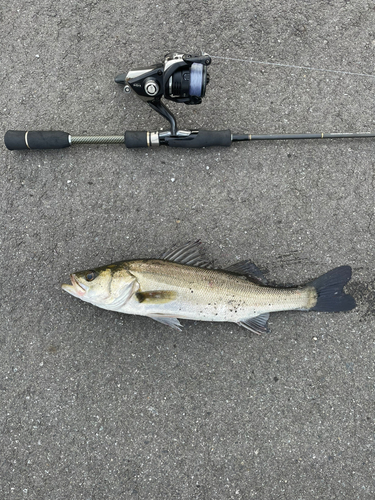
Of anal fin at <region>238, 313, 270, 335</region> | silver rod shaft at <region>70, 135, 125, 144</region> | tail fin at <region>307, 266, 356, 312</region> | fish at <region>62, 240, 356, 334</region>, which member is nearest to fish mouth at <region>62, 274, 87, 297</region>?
fish at <region>62, 240, 356, 334</region>

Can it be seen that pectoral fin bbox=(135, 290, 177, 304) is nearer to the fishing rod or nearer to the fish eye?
the fish eye

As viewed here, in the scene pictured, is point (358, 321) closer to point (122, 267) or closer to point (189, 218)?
point (189, 218)

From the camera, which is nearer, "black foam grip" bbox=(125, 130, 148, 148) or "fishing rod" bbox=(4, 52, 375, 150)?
"fishing rod" bbox=(4, 52, 375, 150)

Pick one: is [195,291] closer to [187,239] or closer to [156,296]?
[156,296]

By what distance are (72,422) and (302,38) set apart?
12.9 feet

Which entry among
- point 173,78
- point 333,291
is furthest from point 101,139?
point 333,291

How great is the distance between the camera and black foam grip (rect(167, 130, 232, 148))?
2803 millimetres

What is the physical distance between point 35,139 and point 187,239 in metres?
1.53

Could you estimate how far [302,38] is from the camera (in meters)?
3.10

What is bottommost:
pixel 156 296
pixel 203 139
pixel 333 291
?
pixel 333 291

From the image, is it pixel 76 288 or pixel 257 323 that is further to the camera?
pixel 257 323

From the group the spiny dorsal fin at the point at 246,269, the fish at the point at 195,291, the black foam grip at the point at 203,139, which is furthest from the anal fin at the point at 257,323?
Result: the black foam grip at the point at 203,139

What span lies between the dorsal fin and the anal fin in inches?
23.4

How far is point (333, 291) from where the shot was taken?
2.79 m
